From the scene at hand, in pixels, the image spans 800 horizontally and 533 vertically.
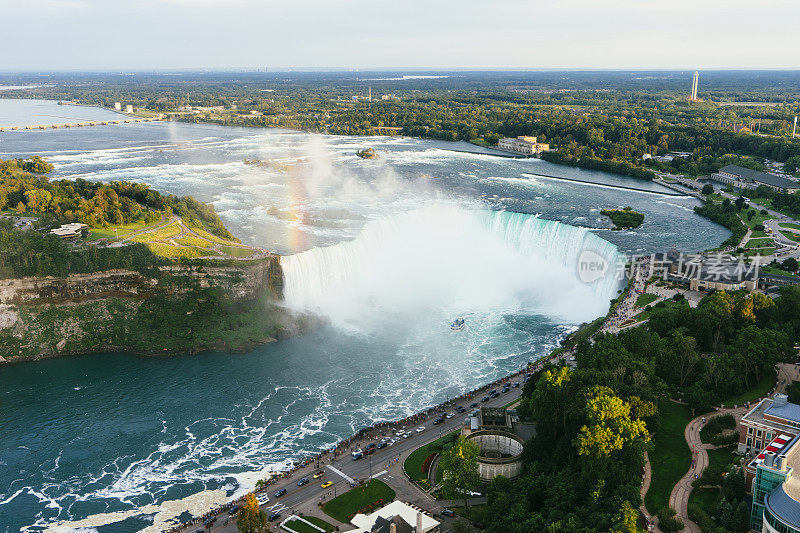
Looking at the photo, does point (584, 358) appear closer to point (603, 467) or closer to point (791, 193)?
point (603, 467)

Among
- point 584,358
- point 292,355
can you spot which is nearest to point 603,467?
point 584,358

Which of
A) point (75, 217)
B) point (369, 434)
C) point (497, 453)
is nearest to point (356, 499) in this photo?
point (369, 434)

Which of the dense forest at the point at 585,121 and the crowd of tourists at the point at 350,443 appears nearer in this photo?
the crowd of tourists at the point at 350,443

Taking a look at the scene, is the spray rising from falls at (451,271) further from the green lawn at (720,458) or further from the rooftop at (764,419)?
the green lawn at (720,458)

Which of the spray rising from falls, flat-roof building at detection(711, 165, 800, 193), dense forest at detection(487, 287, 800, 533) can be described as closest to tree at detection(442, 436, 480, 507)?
dense forest at detection(487, 287, 800, 533)

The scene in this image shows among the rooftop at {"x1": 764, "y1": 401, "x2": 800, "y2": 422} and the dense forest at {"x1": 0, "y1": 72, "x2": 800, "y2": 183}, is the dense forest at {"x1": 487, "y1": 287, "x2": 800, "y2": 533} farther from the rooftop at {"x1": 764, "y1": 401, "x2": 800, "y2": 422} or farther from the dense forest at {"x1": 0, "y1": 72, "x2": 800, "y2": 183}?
the dense forest at {"x1": 0, "y1": 72, "x2": 800, "y2": 183}

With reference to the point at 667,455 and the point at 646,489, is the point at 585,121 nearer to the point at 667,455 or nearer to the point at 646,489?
the point at 667,455

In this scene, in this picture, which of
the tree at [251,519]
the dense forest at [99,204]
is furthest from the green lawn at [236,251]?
the tree at [251,519]
